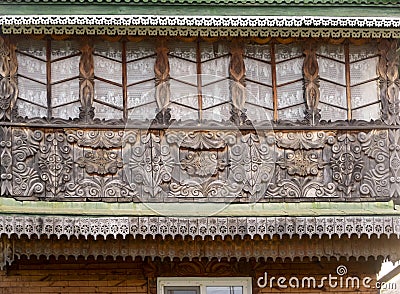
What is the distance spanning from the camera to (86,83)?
17.2 meters

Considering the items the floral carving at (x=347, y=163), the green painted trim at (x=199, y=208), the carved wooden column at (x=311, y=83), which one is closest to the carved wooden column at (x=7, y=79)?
the green painted trim at (x=199, y=208)

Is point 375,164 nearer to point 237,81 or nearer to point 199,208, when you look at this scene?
point 237,81

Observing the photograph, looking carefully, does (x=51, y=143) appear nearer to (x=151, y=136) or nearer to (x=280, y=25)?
(x=151, y=136)

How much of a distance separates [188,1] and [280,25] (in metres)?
1.32

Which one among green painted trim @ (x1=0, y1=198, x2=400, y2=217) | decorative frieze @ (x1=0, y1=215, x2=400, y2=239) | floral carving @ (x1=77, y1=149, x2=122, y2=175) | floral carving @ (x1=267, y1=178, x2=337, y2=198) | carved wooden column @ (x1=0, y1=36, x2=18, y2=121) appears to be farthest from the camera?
floral carving @ (x1=267, y1=178, x2=337, y2=198)

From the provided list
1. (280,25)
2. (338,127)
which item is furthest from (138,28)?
(338,127)

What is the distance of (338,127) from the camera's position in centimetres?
1723

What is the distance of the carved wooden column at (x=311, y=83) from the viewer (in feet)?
56.9

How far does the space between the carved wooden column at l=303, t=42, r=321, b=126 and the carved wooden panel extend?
12.1 inches

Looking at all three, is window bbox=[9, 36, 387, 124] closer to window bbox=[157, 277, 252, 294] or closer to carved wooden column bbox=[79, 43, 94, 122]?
carved wooden column bbox=[79, 43, 94, 122]

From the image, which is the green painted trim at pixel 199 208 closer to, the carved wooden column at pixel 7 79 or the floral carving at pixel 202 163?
the floral carving at pixel 202 163

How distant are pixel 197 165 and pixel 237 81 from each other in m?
1.43

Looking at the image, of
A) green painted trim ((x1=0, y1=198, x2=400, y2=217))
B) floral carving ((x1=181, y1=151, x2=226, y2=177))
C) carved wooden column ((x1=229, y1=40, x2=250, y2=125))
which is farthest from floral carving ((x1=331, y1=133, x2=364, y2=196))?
floral carving ((x1=181, y1=151, x2=226, y2=177))

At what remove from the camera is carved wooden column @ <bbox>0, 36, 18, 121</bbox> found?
662 inches
